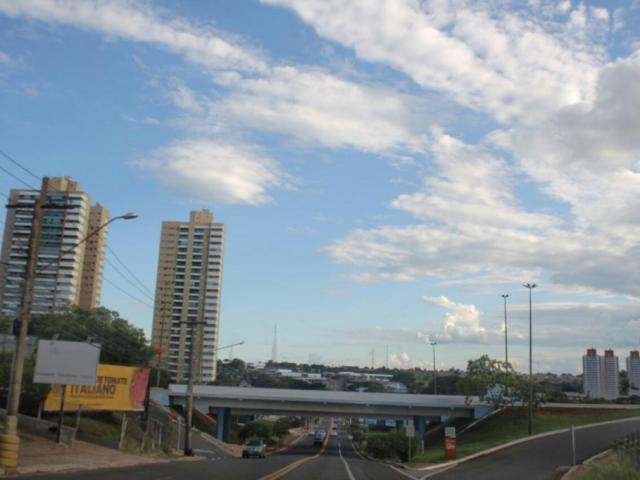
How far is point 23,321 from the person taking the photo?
2392 centimetres

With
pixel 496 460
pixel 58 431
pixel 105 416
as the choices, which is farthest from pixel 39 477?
pixel 105 416

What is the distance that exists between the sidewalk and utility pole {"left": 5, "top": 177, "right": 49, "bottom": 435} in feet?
6.57

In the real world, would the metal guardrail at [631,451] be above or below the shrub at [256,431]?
above

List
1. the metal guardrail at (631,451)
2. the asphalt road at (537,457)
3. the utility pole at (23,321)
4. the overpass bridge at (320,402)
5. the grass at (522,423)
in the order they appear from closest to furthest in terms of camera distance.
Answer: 1. the metal guardrail at (631,451)
2. the utility pole at (23,321)
3. the asphalt road at (537,457)
4. the grass at (522,423)
5. the overpass bridge at (320,402)

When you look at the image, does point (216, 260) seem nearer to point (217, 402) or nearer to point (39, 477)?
point (217, 402)

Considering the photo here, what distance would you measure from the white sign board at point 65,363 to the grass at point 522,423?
3243cm

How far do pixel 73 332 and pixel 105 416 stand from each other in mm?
25147

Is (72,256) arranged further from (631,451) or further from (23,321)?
(631,451)

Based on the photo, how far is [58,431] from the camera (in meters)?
38.6

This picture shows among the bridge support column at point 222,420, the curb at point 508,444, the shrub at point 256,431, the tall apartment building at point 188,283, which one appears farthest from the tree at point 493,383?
the tall apartment building at point 188,283

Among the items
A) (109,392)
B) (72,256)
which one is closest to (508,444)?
(109,392)

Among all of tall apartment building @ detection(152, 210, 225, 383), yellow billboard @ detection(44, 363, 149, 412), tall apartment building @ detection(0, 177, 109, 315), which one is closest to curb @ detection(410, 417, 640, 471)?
yellow billboard @ detection(44, 363, 149, 412)

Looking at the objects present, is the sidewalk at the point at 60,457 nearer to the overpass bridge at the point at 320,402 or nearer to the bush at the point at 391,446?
the bush at the point at 391,446

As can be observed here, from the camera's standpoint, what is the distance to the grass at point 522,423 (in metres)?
61.7
